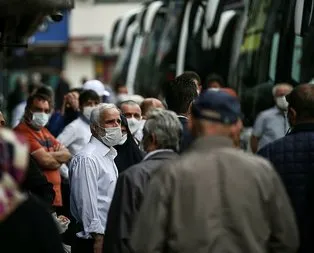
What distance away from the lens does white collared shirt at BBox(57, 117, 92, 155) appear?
48.8ft

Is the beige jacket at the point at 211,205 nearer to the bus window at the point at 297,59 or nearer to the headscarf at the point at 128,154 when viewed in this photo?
the headscarf at the point at 128,154

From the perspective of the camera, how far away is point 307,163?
360 inches

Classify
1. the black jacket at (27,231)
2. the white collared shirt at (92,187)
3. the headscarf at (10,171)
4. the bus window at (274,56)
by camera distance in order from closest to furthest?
1. the headscarf at (10,171)
2. the black jacket at (27,231)
3. the white collared shirt at (92,187)
4. the bus window at (274,56)

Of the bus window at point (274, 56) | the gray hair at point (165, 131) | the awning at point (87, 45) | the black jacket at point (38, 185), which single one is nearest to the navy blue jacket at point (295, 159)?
the gray hair at point (165, 131)

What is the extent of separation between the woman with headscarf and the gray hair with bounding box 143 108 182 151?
1.78 meters

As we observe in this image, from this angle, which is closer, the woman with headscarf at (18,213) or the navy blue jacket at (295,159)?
the woman with headscarf at (18,213)

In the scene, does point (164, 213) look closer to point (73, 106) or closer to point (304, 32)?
point (304, 32)

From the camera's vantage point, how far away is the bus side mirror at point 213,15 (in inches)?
736

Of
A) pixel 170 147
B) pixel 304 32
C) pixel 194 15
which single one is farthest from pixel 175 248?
pixel 194 15

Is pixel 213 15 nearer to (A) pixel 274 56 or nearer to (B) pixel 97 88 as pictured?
(A) pixel 274 56

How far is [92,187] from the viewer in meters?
10.7

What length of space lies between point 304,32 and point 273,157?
6.46m

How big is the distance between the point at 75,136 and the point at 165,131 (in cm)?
642

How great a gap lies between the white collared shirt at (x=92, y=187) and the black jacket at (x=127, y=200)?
73.6 inches
